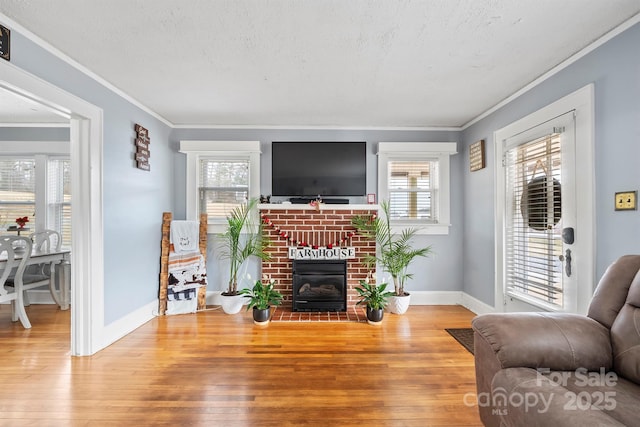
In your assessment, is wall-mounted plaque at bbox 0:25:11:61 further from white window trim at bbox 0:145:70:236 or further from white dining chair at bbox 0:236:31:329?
white window trim at bbox 0:145:70:236

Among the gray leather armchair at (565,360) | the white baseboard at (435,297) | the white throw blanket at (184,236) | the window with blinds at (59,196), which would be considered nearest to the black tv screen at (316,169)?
the white throw blanket at (184,236)

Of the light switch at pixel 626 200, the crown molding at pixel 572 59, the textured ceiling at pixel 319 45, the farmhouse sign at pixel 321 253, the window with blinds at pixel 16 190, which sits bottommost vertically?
the farmhouse sign at pixel 321 253

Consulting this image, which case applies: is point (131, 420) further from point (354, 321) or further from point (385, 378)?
point (354, 321)

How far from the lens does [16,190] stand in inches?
168

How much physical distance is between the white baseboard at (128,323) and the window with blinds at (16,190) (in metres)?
2.29

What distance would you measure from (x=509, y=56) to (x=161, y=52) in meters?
2.62

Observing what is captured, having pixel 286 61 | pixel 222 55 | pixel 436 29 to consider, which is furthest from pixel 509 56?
pixel 222 55

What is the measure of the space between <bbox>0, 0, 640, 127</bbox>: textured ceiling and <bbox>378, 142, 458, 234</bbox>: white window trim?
77 cm

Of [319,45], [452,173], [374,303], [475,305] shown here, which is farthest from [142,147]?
[475,305]

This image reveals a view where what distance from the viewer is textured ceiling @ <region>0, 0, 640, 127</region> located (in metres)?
1.83

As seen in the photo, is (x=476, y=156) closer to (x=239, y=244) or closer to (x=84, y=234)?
(x=239, y=244)

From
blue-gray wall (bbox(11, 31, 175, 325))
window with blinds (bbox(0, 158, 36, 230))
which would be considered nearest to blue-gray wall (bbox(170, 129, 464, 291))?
blue-gray wall (bbox(11, 31, 175, 325))

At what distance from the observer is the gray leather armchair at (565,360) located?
1.15m

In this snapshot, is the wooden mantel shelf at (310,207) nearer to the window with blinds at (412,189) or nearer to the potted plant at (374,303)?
the window with blinds at (412,189)
